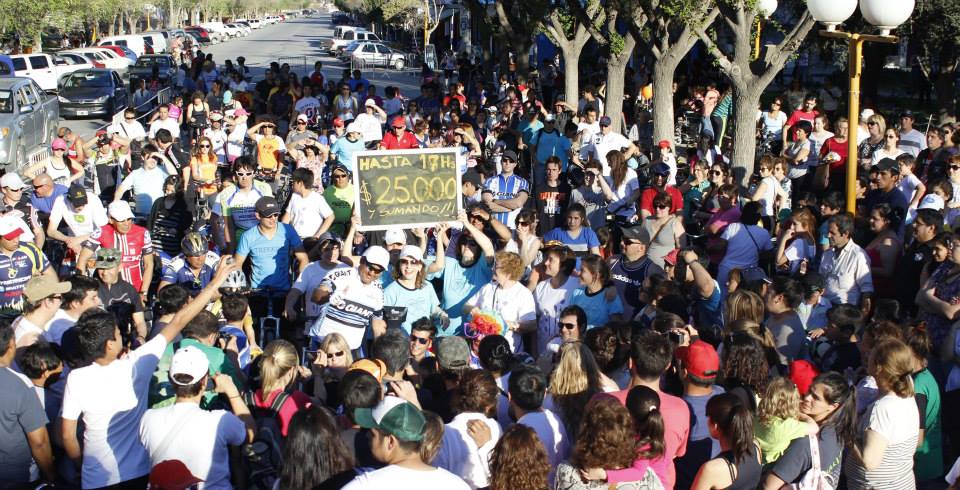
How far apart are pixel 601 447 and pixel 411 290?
3.52 metres

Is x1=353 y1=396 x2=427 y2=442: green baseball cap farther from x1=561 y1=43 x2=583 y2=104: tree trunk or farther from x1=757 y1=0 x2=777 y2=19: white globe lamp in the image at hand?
x1=561 y1=43 x2=583 y2=104: tree trunk

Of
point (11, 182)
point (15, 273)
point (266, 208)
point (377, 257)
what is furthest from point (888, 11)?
point (11, 182)

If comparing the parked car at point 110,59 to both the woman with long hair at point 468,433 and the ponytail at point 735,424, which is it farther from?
the ponytail at point 735,424

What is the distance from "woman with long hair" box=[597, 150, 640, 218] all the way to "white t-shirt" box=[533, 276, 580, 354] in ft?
11.6

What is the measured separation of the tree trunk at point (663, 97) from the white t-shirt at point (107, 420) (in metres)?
12.3

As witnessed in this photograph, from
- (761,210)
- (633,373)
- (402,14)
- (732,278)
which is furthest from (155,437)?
(402,14)

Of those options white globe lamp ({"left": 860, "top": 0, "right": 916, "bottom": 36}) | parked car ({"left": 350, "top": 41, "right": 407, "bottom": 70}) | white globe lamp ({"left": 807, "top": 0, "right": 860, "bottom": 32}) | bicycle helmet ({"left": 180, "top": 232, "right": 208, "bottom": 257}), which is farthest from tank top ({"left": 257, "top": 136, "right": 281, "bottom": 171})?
parked car ({"left": 350, "top": 41, "right": 407, "bottom": 70})

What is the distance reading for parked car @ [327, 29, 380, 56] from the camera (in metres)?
60.1

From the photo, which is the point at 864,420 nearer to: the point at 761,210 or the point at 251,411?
the point at 251,411

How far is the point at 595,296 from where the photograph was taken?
7828 millimetres

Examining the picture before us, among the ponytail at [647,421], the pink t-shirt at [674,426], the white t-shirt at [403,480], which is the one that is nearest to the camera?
the white t-shirt at [403,480]

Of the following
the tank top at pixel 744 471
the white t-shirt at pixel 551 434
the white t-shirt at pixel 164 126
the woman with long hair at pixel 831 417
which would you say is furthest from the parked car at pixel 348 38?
the tank top at pixel 744 471

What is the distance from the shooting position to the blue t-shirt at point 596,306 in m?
7.77

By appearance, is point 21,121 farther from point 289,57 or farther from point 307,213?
point 289,57
